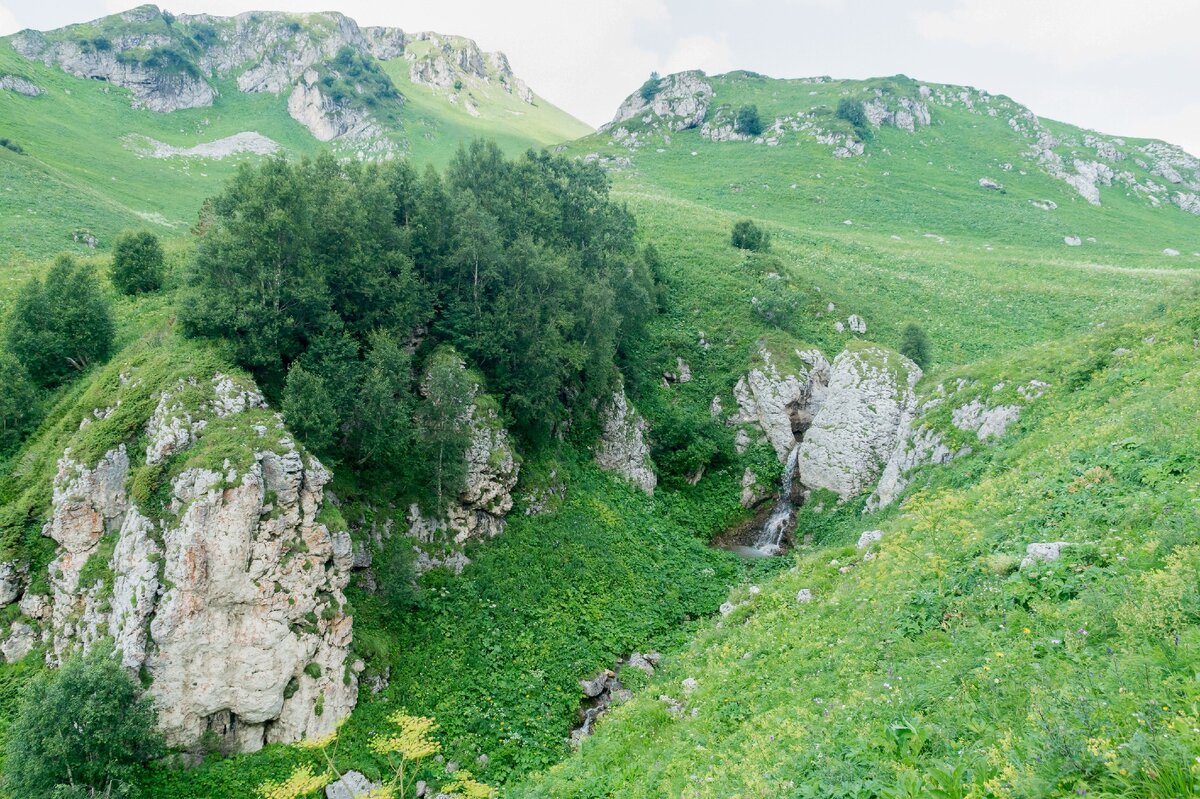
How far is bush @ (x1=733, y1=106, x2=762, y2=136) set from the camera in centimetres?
11375

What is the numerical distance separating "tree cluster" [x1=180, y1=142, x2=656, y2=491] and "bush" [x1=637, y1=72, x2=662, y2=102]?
99.9m

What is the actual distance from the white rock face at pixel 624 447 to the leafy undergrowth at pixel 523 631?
2.89 meters

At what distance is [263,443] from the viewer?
19891 millimetres

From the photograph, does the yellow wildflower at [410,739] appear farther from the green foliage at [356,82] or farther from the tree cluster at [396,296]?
the green foliage at [356,82]

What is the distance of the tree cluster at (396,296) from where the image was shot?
23359mm

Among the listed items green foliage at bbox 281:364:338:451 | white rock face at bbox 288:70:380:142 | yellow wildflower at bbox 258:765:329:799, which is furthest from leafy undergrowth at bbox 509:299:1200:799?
white rock face at bbox 288:70:380:142

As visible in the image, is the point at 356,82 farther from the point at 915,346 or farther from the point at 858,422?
the point at 858,422

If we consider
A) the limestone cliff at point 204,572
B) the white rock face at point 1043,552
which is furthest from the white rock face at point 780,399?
the limestone cliff at point 204,572

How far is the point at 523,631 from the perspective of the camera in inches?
961

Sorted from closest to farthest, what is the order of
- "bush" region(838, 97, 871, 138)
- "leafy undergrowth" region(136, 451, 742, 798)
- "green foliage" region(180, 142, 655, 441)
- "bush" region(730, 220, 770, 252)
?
"leafy undergrowth" region(136, 451, 742, 798) → "green foliage" region(180, 142, 655, 441) → "bush" region(730, 220, 770, 252) → "bush" region(838, 97, 871, 138)

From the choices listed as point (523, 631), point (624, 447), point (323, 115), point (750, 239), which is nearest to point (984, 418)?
point (624, 447)

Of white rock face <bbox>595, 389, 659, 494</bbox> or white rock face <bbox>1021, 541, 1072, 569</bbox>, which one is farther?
white rock face <bbox>595, 389, 659, 494</bbox>

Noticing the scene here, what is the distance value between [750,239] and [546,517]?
44.6m

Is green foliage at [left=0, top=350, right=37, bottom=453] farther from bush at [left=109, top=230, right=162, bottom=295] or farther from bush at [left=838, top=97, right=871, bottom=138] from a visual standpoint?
bush at [left=838, top=97, right=871, bottom=138]
